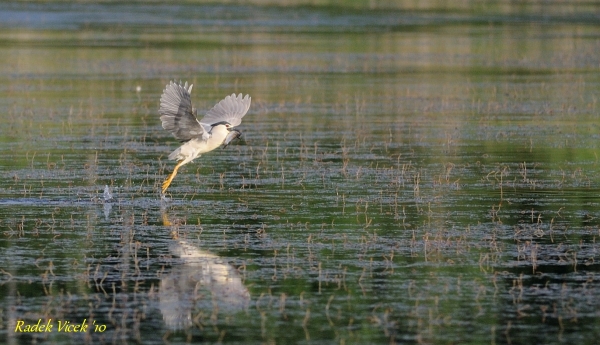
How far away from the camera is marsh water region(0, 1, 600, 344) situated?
930 cm

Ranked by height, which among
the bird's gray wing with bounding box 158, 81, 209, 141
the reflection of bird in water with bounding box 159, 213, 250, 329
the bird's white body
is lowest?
the reflection of bird in water with bounding box 159, 213, 250, 329

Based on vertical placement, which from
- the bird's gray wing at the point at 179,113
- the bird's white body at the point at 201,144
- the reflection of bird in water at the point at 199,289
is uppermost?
the bird's gray wing at the point at 179,113

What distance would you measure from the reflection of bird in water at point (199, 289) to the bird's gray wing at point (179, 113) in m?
3.30

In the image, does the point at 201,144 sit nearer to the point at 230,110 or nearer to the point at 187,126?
the point at 187,126

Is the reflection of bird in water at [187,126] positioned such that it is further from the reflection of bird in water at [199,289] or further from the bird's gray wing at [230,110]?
the reflection of bird in water at [199,289]

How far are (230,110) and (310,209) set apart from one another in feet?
7.83

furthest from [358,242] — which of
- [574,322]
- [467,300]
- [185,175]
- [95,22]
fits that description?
[95,22]

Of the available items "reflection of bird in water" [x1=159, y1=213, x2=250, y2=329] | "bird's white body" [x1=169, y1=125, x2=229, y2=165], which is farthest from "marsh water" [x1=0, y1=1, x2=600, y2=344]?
"bird's white body" [x1=169, y1=125, x2=229, y2=165]

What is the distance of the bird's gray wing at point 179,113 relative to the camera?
14.4 meters

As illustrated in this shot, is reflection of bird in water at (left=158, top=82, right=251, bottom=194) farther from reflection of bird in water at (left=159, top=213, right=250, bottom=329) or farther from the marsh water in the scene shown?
reflection of bird in water at (left=159, top=213, right=250, bottom=329)

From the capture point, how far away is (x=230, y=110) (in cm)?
1566

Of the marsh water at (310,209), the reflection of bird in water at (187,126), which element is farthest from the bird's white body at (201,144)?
the marsh water at (310,209)

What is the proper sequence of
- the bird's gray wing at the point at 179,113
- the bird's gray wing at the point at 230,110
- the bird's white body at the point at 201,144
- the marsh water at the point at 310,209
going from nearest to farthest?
the marsh water at the point at 310,209
the bird's gray wing at the point at 179,113
the bird's white body at the point at 201,144
the bird's gray wing at the point at 230,110

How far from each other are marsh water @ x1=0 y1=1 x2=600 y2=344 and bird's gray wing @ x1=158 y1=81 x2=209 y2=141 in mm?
759
